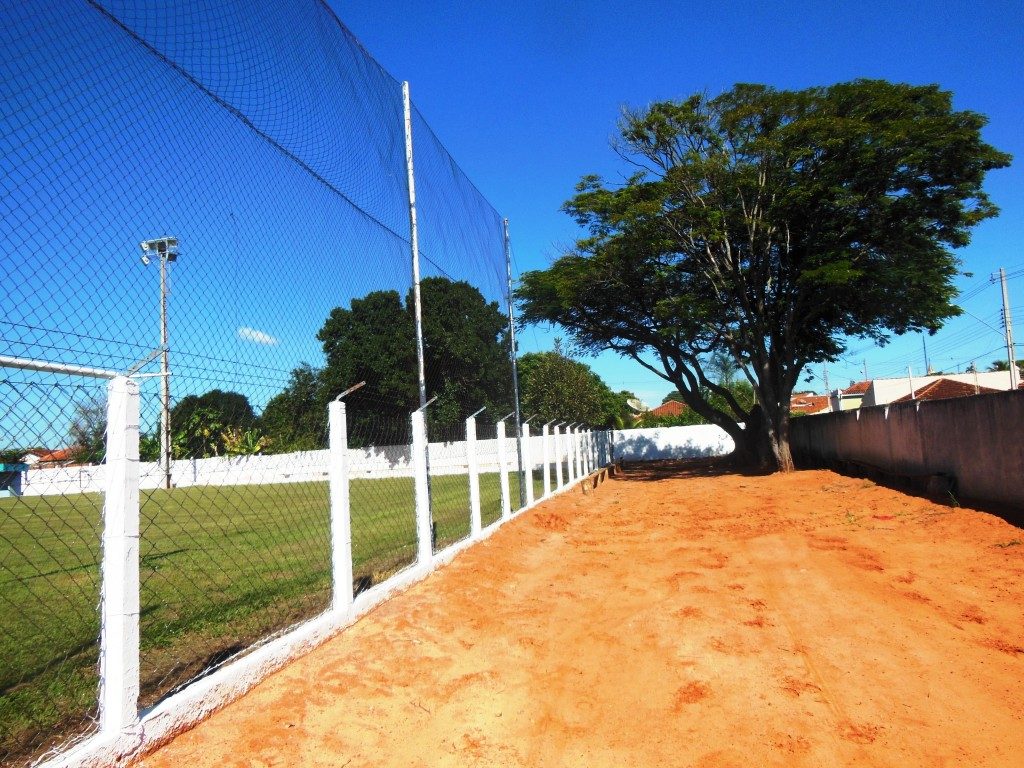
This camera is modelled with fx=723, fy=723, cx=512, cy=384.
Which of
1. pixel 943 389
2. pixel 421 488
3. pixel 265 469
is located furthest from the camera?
pixel 943 389

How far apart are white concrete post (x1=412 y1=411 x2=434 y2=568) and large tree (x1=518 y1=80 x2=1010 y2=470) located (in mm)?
12289

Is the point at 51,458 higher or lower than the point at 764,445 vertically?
higher

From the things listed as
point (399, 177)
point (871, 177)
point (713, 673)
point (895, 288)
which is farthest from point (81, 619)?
point (895, 288)

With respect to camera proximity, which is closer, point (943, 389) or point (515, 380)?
point (515, 380)

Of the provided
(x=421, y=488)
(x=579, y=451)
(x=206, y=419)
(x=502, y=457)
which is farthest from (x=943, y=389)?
(x=206, y=419)

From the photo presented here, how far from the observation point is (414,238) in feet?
24.0

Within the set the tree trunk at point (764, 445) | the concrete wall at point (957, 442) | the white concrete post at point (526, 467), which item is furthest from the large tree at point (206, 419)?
the tree trunk at point (764, 445)

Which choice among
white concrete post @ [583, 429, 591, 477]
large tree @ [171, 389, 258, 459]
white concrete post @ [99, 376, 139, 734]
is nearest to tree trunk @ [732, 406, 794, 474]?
white concrete post @ [583, 429, 591, 477]

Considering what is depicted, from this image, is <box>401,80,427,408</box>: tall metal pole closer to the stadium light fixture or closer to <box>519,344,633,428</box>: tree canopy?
the stadium light fixture

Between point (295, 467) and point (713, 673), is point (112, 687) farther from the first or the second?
point (713, 673)

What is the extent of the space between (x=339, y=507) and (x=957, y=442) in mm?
9188

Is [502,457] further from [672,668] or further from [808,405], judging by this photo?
[808,405]

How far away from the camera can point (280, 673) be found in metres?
3.89

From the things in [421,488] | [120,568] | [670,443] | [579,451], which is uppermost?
[670,443]
